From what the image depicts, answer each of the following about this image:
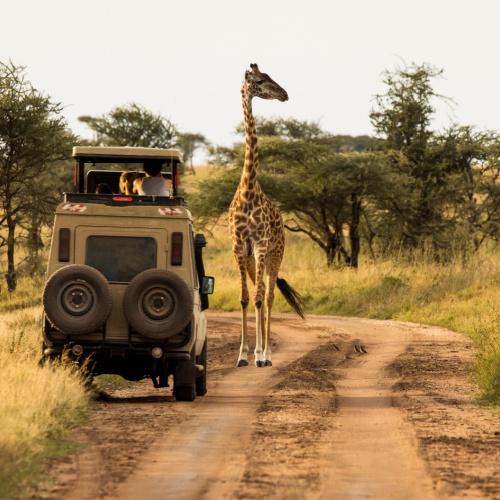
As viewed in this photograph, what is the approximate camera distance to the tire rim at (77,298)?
10.9 meters

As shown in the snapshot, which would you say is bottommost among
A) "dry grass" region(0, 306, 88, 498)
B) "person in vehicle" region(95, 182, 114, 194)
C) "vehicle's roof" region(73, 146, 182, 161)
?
"dry grass" region(0, 306, 88, 498)

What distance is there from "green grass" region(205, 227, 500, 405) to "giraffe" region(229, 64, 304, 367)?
4203 mm

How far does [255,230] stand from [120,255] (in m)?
5.32

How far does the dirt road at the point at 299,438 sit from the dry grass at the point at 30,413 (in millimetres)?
188

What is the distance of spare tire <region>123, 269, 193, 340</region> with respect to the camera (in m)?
11.0

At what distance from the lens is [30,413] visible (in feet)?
29.1

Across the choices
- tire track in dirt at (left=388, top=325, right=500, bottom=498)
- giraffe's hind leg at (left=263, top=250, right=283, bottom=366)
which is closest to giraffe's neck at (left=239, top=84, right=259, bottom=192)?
giraffe's hind leg at (left=263, top=250, right=283, bottom=366)

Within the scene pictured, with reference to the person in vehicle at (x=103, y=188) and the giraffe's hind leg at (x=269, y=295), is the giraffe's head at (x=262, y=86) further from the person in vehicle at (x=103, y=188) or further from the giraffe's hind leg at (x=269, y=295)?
the person in vehicle at (x=103, y=188)

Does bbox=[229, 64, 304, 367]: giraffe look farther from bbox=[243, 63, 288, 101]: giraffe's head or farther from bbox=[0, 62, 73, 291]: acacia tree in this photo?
bbox=[0, 62, 73, 291]: acacia tree

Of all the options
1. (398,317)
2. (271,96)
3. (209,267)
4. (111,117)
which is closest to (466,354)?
(271,96)

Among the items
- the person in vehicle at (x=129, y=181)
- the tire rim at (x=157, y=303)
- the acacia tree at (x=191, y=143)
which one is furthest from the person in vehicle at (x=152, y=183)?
the acacia tree at (x=191, y=143)

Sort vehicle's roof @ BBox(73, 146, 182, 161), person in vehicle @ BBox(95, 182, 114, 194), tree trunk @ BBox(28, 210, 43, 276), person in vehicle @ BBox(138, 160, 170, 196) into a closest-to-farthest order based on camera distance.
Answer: vehicle's roof @ BBox(73, 146, 182, 161) < person in vehicle @ BBox(138, 160, 170, 196) < person in vehicle @ BBox(95, 182, 114, 194) < tree trunk @ BBox(28, 210, 43, 276)

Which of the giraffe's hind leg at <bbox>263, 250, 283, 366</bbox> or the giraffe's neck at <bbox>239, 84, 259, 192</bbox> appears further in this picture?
the giraffe's neck at <bbox>239, 84, 259, 192</bbox>

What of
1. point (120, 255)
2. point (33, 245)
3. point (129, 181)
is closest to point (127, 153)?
point (129, 181)
